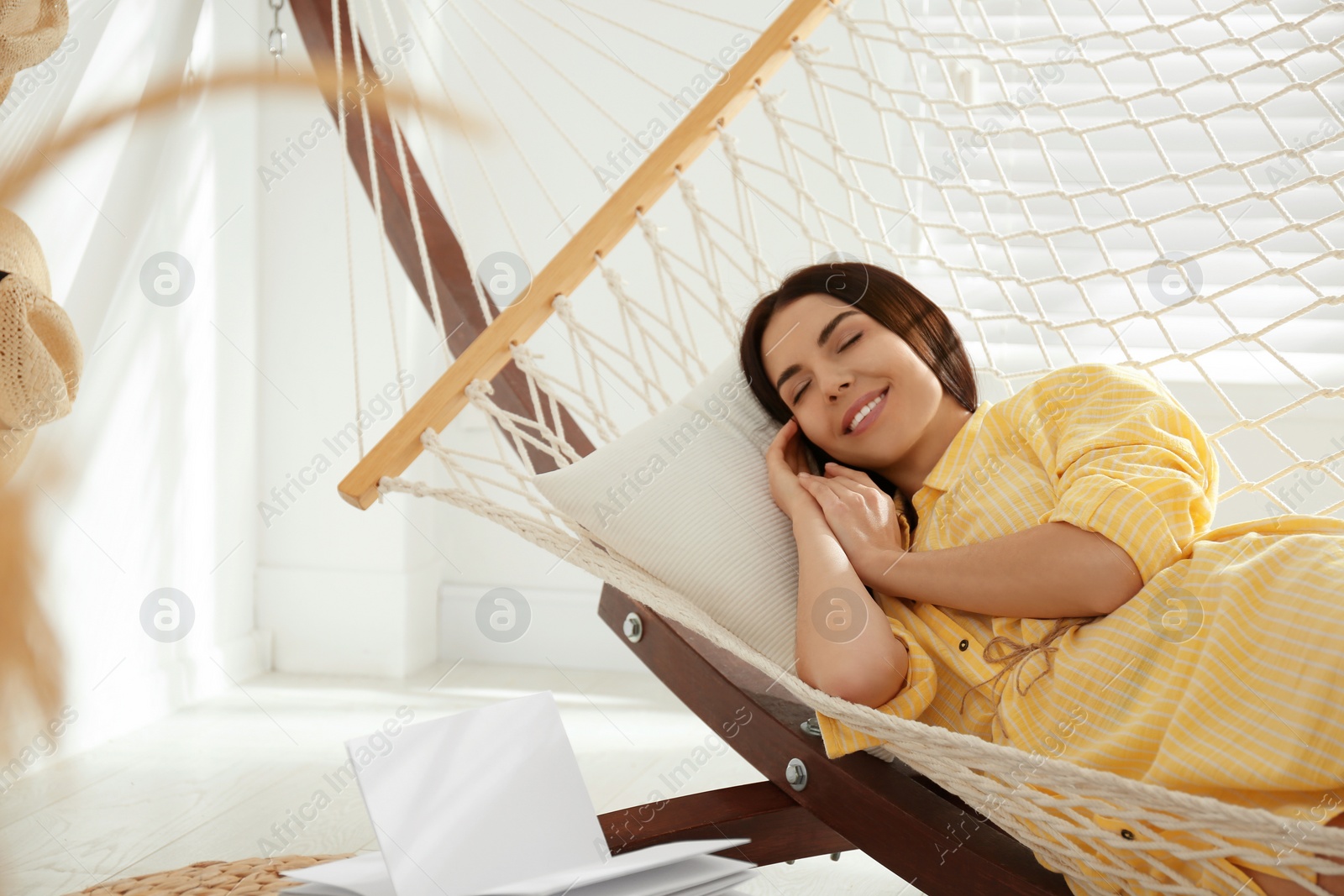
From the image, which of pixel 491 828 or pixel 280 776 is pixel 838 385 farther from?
pixel 280 776

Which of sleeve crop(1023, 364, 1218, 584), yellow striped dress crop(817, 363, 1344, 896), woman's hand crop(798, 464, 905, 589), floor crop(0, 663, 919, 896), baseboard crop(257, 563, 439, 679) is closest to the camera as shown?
yellow striped dress crop(817, 363, 1344, 896)

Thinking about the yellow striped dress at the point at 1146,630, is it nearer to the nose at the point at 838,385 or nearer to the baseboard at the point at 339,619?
the nose at the point at 838,385

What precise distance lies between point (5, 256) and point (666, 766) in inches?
43.5

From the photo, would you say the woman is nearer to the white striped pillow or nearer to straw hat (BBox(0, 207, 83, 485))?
the white striped pillow

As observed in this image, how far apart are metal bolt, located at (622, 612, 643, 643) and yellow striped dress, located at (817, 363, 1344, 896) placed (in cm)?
26

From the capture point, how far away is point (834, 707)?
29.8 inches

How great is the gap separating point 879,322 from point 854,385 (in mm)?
81

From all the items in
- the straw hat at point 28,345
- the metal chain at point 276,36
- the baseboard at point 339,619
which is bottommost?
the baseboard at point 339,619

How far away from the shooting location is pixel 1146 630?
0.76 metres

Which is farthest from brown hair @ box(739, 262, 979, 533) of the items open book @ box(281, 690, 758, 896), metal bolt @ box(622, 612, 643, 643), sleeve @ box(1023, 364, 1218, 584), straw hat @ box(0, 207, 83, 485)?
straw hat @ box(0, 207, 83, 485)

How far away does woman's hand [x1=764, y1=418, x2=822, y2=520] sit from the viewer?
958 millimetres

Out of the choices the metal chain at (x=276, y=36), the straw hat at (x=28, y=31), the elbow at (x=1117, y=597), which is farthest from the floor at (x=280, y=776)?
the metal chain at (x=276, y=36)

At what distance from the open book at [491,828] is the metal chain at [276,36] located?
1.38 meters

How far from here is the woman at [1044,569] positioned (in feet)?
2.19
